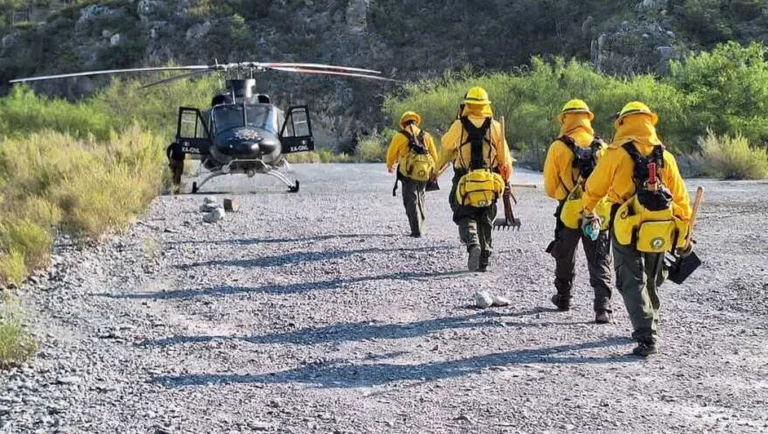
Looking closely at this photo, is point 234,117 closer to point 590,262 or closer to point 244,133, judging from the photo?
point 244,133

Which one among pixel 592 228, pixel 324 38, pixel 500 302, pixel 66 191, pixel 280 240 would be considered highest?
pixel 324 38

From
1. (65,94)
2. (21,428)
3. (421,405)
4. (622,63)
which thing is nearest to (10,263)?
(21,428)

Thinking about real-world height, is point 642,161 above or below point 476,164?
above

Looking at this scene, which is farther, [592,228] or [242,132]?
[242,132]

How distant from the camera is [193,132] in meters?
17.8

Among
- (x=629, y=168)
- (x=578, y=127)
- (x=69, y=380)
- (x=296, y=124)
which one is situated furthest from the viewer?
(x=296, y=124)

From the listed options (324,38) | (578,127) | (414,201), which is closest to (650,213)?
(578,127)

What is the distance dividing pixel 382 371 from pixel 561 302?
2343 mm

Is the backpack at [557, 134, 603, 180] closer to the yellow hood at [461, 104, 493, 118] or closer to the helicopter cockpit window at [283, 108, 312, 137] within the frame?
the yellow hood at [461, 104, 493, 118]

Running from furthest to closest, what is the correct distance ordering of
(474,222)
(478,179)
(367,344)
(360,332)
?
(474,222)
(478,179)
(360,332)
(367,344)

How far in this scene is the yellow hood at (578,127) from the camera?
27.3ft

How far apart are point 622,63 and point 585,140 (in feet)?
126

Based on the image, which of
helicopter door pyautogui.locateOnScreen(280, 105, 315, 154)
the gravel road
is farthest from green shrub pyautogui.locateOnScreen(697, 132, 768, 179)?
helicopter door pyautogui.locateOnScreen(280, 105, 315, 154)

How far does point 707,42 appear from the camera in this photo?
150ft
